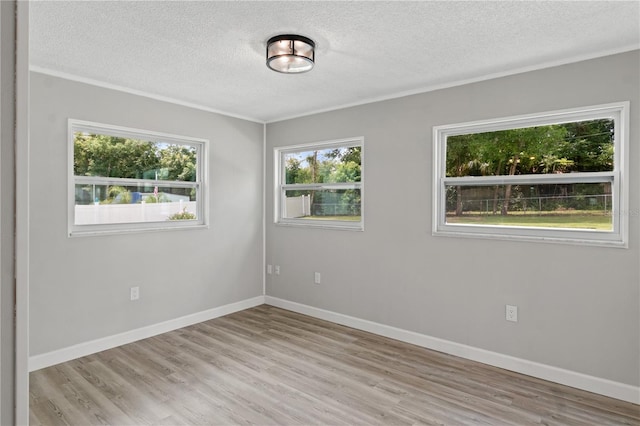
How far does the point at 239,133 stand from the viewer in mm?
4613

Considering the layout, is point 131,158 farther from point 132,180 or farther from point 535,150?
point 535,150

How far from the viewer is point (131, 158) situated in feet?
12.1

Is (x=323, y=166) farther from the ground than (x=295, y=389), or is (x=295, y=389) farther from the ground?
(x=323, y=166)

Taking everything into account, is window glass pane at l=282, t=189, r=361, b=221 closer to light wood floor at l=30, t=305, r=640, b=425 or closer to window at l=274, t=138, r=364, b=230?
window at l=274, t=138, r=364, b=230

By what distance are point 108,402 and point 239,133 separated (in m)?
3.10

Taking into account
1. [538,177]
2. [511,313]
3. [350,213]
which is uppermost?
[538,177]

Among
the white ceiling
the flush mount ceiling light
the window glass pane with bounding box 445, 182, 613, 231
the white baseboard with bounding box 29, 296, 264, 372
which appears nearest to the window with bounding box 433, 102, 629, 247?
the window glass pane with bounding box 445, 182, 613, 231

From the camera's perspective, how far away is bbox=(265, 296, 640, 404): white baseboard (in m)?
2.63

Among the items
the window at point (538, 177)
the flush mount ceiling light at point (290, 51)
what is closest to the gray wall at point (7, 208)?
the flush mount ceiling light at point (290, 51)

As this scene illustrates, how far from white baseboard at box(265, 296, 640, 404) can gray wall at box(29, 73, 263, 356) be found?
1.26 metres

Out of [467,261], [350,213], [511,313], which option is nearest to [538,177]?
[467,261]

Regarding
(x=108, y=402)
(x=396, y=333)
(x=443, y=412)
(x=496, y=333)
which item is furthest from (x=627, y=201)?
(x=108, y=402)

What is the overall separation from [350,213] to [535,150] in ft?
6.34

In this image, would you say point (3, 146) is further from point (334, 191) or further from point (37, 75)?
point (334, 191)
